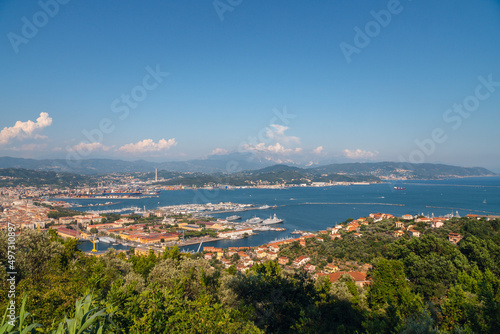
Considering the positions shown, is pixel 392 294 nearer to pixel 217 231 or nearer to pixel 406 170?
pixel 217 231

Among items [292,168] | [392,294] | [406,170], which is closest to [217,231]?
[392,294]

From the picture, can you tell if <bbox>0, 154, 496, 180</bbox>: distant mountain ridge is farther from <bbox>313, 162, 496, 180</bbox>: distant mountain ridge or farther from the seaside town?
the seaside town

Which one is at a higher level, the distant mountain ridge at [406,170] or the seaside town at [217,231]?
the distant mountain ridge at [406,170]

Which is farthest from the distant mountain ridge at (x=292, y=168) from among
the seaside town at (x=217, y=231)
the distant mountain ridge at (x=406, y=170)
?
the seaside town at (x=217, y=231)

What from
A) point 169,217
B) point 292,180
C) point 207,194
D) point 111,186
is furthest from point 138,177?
point 169,217

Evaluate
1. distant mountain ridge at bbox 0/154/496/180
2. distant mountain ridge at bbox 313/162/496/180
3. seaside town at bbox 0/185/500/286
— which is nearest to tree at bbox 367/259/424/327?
seaside town at bbox 0/185/500/286

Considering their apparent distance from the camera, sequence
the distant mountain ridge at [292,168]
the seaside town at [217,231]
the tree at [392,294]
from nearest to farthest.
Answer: the tree at [392,294] → the seaside town at [217,231] → the distant mountain ridge at [292,168]

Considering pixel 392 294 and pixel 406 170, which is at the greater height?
pixel 406 170

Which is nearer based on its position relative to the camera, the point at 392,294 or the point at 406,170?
the point at 392,294

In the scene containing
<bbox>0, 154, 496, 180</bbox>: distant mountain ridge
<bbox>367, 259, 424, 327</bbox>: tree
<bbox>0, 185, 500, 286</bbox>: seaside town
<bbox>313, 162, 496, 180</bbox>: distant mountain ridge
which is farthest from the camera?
<bbox>313, 162, 496, 180</bbox>: distant mountain ridge

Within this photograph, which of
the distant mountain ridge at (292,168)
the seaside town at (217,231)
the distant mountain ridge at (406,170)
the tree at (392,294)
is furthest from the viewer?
the distant mountain ridge at (406,170)

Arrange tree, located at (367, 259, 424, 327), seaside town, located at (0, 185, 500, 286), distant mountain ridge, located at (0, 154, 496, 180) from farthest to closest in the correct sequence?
distant mountain ridge, located at (0, 154, 496, 180) → seaside town, located at (0, 185, 500, 286) → tree, located at (367, 259, 424, 327)

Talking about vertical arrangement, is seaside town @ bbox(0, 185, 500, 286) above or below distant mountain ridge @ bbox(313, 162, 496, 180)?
below

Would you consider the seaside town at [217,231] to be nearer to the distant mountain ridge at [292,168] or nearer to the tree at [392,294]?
the tree at [392,294]
